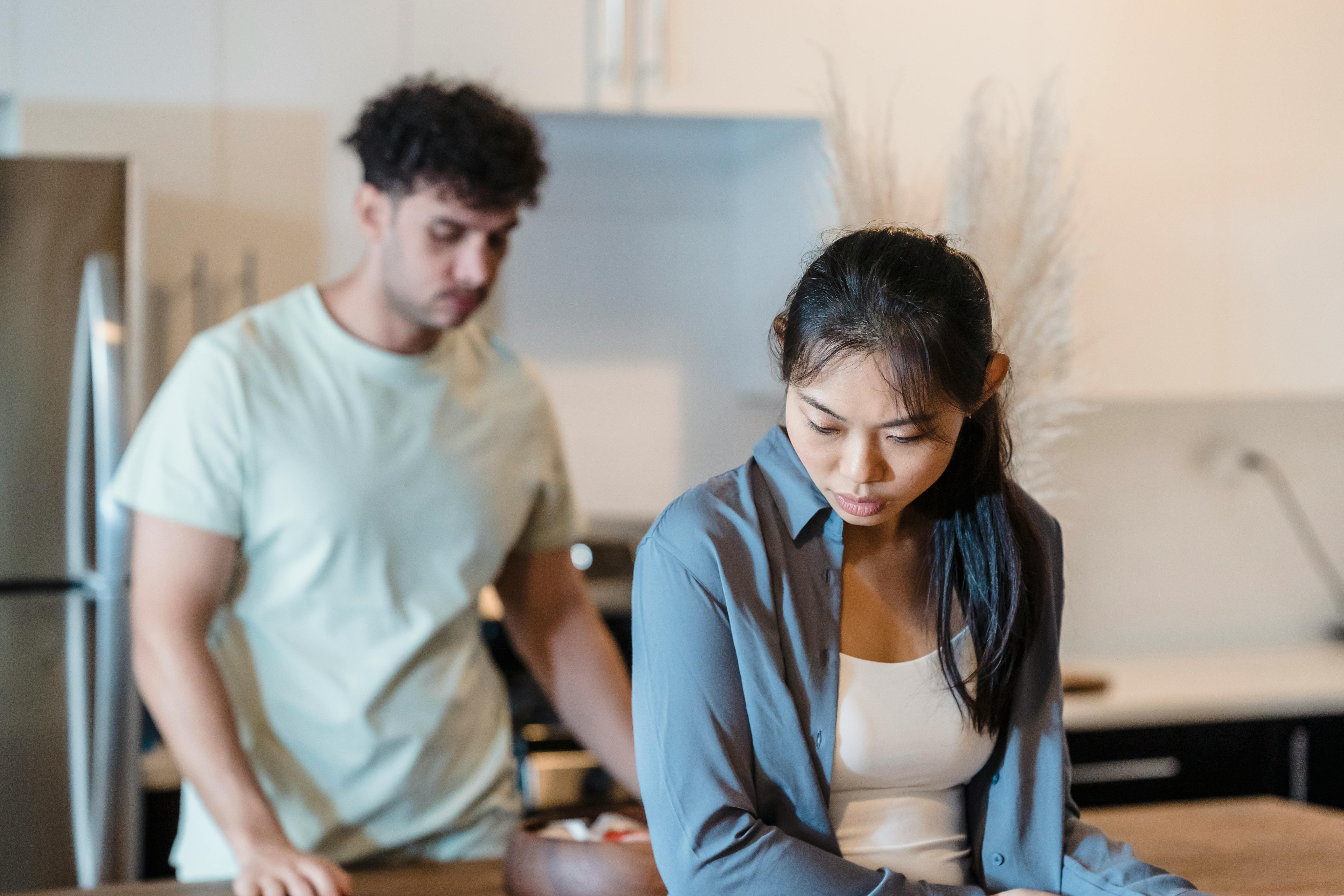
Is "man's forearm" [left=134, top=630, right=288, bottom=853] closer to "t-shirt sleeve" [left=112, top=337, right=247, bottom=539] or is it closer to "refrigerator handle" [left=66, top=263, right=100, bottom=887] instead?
"t-shirt sleeve" [left=112, top=337, right=247, bottom=539]

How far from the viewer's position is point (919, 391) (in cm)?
77

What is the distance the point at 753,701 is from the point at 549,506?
2.48 feet

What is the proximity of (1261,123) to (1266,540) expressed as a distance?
109 centimetres

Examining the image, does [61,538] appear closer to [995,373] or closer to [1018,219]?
[1018,219]

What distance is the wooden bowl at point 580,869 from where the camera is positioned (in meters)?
0.94

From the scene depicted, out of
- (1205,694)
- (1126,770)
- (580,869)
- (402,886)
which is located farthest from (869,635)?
(1205,694)

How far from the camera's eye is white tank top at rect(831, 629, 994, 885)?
2.76 feet

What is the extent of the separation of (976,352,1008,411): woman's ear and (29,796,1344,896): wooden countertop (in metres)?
0.57

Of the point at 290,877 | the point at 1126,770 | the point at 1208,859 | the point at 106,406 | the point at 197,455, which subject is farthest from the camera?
the point at 1126,770

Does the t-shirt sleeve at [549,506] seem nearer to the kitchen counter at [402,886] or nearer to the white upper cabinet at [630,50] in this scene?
the kitchen counter at [402,886]

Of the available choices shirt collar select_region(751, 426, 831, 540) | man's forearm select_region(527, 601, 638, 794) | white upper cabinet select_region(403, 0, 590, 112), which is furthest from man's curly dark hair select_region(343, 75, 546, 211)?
white upper cabinet select_region(403, 0, 590, 112)

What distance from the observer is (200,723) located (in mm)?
1251

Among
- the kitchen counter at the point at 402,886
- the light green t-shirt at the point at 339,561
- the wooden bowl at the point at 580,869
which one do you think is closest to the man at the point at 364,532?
the light green t-shirt at the point at 339,561

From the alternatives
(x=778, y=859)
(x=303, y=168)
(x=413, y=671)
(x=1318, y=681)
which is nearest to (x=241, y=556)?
(x=413, y=671)
